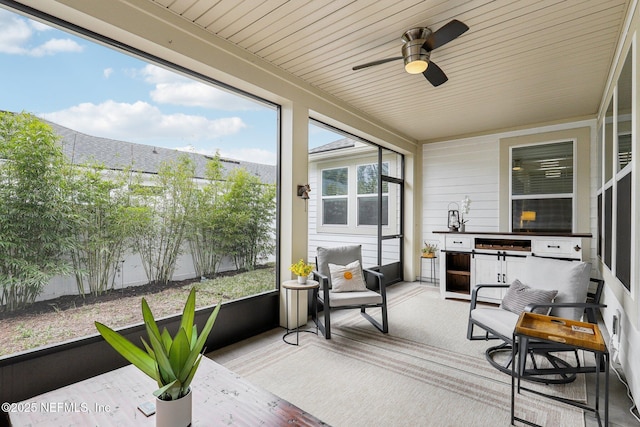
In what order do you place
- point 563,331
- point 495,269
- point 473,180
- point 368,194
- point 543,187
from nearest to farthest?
point 563,331, point 495,269, point 543,187, point 368,194, point 473,180

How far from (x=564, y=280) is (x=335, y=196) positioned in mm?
3456

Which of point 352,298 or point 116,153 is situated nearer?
point 116,153

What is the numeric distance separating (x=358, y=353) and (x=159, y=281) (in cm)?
197

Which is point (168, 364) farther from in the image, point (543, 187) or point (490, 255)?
point (543, 187)

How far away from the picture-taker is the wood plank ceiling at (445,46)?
2549 mm

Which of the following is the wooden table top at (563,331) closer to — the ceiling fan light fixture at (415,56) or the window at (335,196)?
the ceiling fan light fixture at (415,56)

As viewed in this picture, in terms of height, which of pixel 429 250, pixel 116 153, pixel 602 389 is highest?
pixel 116 153

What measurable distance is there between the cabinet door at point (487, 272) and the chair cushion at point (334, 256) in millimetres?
2073

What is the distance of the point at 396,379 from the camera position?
2.69 meters

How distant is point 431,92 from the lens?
13.8ft

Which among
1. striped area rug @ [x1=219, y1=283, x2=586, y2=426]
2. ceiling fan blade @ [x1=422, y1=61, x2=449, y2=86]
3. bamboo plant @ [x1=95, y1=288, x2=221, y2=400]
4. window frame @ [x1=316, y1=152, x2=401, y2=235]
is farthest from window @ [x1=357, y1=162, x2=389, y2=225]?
bamboo plant @ [x1=95, y1=288, x2=221, y2=400]

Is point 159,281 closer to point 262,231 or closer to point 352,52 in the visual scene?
point 262,231

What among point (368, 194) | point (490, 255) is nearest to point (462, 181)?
point (490, 255)

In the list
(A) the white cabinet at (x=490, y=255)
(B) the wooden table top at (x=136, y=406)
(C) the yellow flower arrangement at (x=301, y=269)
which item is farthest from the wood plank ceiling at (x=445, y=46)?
(B) the wooden table top at (x=136, y=406)
